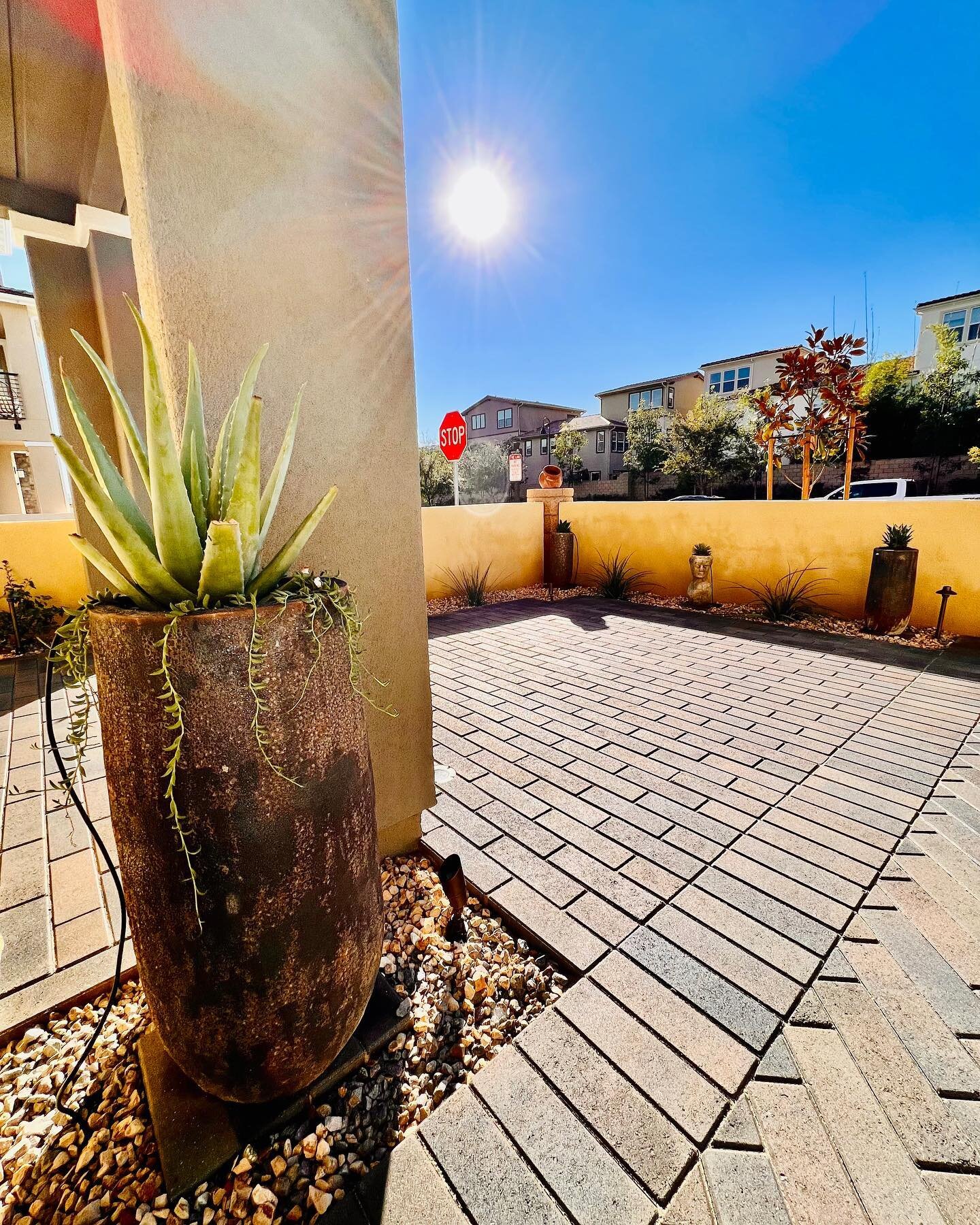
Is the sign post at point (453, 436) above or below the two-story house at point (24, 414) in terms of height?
below

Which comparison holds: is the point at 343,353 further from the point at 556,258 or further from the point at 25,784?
the point at 556,258

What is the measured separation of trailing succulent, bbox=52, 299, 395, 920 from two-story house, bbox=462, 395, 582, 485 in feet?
108

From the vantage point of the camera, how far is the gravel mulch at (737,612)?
5031mm

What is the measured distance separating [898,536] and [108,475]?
6396 mm

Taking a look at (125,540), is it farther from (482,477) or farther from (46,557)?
(482,477)

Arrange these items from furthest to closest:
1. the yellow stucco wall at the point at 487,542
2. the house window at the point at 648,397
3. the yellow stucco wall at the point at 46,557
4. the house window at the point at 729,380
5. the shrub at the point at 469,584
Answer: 1. the house window at the point at 648,397
2. the house window at the point at 729,380
3. the shrub at the point at 469,584
4. the yellow stucco wall at the point at 487,542
5. the yellow stucco wall at the point at 46,557

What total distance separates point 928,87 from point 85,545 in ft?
63.7

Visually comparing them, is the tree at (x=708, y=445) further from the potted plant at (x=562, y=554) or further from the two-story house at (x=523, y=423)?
the potted plant at (x=562, y=554)

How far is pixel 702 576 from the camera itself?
649 cm

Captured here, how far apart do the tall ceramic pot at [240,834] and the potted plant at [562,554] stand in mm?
6869

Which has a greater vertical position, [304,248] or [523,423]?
[523,423]

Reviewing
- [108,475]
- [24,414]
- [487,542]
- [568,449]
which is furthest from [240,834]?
[568,449]

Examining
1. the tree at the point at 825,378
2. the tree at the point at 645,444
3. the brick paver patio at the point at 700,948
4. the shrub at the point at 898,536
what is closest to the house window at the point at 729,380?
the tree at the point at 645,444

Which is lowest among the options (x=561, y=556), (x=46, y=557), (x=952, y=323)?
(x=561, y=556)
